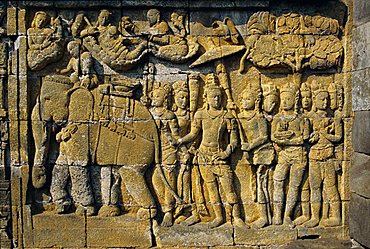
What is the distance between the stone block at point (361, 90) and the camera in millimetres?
6578

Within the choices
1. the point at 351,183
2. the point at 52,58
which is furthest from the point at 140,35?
the point at 351,183

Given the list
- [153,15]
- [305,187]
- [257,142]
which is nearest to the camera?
[153,15]

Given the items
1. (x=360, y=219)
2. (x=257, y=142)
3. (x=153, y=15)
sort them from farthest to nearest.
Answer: (x=257, y=142) < (x=153, y=15) < (x=360, y=219)

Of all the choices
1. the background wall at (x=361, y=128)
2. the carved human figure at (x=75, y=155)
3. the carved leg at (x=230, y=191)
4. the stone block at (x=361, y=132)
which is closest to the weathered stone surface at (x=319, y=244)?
the background wall at (x=361, y=128)

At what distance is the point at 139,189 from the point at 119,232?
2.11 ft

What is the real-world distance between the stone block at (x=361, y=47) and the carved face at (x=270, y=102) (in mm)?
1145

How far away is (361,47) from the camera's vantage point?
6.73 meters

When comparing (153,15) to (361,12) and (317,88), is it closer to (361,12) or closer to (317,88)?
(317,88)

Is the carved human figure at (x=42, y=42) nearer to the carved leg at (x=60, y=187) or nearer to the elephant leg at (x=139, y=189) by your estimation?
the carved leg at (x=60, y=187)

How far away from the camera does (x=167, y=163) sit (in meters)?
6.92

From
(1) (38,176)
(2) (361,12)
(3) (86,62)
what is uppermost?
(2) (361,12)

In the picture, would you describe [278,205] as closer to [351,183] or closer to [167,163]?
[351,183]

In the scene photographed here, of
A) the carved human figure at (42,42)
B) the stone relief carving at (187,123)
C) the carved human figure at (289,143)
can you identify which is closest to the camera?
the carved human figure at (42,42)

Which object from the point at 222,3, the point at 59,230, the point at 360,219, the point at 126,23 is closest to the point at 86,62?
the point at 126,23
